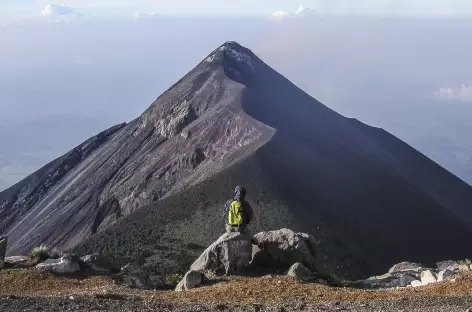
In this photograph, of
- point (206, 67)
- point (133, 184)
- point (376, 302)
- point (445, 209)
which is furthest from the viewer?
point (206, 67)

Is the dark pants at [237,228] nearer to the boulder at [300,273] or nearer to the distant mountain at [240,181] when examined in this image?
the boulder at [300,273]

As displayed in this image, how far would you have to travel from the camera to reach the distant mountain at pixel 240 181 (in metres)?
50.8

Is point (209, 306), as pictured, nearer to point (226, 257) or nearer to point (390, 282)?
point (226, 257)

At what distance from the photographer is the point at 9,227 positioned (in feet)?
267

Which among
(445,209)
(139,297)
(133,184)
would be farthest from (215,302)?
(133,184)

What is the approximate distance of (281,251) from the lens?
23.7 metres

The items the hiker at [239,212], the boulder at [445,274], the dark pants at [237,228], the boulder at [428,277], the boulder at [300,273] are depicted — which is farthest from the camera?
the dark pants at [237,228]

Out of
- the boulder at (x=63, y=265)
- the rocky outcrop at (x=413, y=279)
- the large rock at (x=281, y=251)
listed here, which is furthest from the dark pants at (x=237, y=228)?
the boulder at (x=63, y=265)

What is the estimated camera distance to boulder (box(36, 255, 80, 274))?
22469 millimetres

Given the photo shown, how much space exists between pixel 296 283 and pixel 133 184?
5364cm

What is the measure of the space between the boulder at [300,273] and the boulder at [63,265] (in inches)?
297

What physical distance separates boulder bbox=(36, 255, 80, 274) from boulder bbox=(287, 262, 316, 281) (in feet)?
24.8

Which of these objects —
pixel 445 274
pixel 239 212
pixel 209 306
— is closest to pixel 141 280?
pixel 239 212

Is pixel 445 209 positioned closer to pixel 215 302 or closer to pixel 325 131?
pixel 325 131
